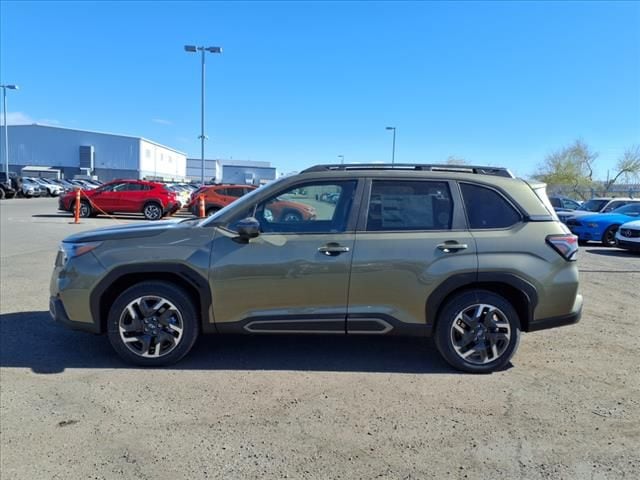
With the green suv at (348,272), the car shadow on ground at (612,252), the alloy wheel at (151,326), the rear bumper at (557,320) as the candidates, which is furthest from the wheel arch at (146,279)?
the car shadow on ground at (612,252)

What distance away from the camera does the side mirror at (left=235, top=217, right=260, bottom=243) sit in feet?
12.3

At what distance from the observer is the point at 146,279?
3.97 meters

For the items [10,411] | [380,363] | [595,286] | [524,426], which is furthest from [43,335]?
[595,286]

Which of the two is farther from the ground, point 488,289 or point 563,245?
point 563,245

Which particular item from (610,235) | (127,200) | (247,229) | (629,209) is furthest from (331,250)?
(127,200)

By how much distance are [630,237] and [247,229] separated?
12.2m

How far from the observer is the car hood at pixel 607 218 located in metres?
13.7

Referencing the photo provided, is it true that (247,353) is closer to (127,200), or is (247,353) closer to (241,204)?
(241,204)

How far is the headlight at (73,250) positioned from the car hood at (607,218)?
1449 cm

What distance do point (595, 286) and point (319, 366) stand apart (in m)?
5.80

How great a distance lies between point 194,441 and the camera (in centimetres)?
290

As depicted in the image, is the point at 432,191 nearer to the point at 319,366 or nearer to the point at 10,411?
the point at 319,366

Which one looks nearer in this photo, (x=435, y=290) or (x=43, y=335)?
(x=435, y=290)

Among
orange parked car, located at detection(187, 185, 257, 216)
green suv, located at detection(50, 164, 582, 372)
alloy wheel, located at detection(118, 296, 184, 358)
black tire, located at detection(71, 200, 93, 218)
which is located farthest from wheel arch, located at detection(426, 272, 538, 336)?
black tire, located at detection(71, 200, 93, 218)
